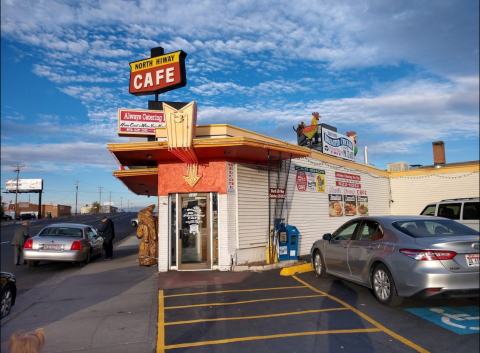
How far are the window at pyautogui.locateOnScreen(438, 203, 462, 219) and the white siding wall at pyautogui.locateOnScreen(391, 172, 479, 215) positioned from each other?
10015 mm

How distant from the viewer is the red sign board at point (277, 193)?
1128 cm

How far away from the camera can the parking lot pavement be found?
470 cm

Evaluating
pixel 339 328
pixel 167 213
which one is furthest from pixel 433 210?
pixel 167 213

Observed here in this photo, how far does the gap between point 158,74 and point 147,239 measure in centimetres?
670

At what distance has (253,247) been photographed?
10.9 metres

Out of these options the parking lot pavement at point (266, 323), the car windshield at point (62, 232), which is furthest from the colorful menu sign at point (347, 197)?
the car windshield at point (62, 232)

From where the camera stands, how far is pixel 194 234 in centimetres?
1051

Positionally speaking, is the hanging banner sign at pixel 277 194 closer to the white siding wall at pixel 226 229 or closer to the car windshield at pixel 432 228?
the white siding wall at pixel 226 229

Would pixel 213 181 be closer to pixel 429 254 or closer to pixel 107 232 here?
pixel 107 232

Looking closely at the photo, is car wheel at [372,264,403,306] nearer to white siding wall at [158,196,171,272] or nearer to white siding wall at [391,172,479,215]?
white siding wall at [158,196,171,272]

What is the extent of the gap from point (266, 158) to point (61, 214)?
99916 mm

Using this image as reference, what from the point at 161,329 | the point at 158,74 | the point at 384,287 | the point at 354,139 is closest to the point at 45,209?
the point at 158,74

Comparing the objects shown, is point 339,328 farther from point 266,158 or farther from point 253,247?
point 266,158

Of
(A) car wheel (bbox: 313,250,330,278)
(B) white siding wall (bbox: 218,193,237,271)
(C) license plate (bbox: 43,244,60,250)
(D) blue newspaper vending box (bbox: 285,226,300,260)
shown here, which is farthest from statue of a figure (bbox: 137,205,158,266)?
(A) car wheel (bbox: 313,250,330,278)
